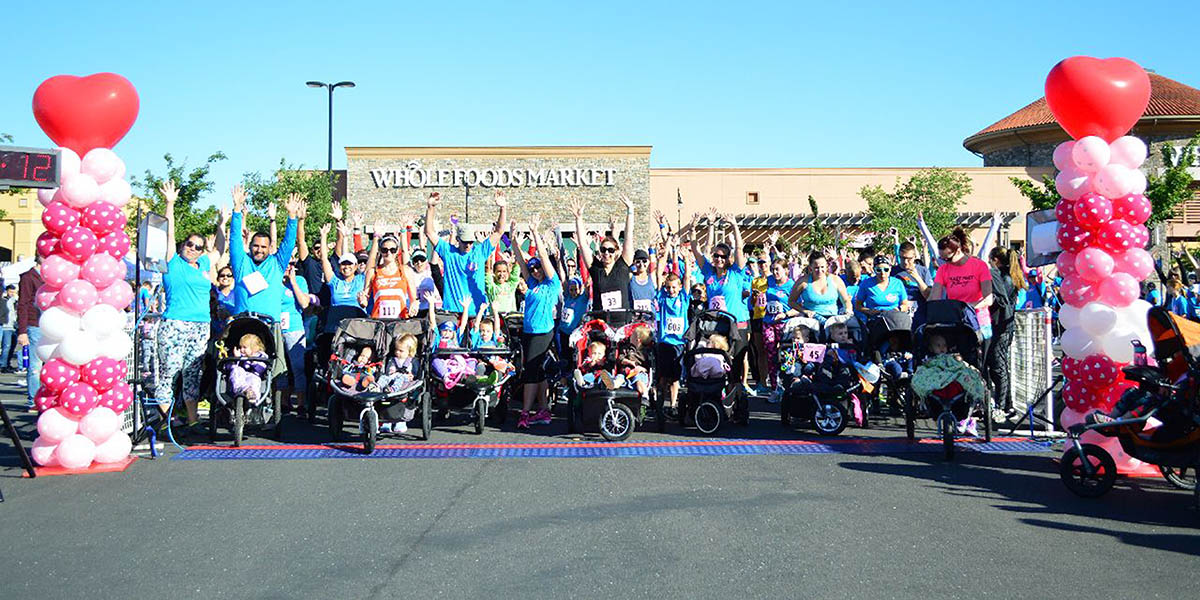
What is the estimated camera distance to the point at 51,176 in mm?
8148

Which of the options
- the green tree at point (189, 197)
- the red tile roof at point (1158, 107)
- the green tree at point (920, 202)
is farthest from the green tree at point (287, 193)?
the red tile roof at point (1158, 107)

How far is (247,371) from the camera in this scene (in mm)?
9867

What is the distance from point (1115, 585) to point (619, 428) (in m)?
5.30

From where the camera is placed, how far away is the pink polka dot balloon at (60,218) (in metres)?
8.61

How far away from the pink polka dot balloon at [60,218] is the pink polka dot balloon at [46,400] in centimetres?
124

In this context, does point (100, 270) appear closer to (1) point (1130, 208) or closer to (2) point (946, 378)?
(2) point (946, 378)

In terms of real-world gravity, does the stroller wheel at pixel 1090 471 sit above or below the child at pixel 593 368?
below

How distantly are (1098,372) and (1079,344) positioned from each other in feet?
0.81

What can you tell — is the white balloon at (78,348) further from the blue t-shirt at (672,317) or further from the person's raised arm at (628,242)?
the blue t-shirt at (672,317)

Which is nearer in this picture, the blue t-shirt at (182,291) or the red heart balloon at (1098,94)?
the red heart balloon at (1098,94)

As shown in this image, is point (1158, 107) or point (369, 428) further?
point (1158, 107)

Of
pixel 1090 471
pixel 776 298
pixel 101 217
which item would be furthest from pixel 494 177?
pixel 1090 471

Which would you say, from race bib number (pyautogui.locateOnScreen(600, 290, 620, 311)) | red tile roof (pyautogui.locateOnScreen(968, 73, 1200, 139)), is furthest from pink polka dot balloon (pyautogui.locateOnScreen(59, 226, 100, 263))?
red tile roof (pyautogui.locateOnScreen(968, 73, 1200, 139))

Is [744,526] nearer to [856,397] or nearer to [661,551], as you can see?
[661,551]
